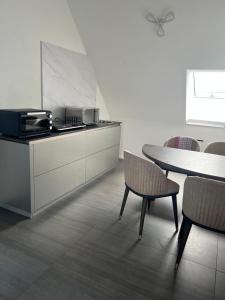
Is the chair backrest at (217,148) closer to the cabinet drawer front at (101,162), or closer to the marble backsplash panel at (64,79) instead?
the cabinet drawer front at (101,162)

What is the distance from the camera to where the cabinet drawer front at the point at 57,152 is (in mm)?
2447

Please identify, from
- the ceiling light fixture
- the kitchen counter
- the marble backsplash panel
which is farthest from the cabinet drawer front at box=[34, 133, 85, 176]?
the ceiling light fixture

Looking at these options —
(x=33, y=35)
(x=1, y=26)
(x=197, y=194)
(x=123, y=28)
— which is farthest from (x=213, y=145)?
(x=1, y=26)

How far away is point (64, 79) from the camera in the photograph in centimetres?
→ 347

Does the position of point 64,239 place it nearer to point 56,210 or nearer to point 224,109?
point 56,210

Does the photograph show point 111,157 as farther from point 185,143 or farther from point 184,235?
point 184,235

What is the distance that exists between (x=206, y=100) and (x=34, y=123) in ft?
9.62

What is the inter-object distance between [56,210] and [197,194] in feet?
5.34

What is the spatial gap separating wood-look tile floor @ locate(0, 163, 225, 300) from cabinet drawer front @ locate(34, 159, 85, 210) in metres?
0.16

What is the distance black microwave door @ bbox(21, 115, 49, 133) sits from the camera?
2354 millimetres

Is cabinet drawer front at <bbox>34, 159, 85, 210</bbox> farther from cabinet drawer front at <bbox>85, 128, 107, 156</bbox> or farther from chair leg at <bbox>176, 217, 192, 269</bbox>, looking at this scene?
chair leg at <bbox>176, 217, 192, 269</bbox>

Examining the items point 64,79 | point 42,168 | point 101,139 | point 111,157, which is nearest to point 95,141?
point 101,139

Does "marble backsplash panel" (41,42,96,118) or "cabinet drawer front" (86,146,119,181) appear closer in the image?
"marble backsplash panel" (41,42,96,118)

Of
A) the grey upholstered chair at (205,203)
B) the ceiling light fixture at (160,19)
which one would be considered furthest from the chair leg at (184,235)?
the ceiling light fixture at (160,19)
